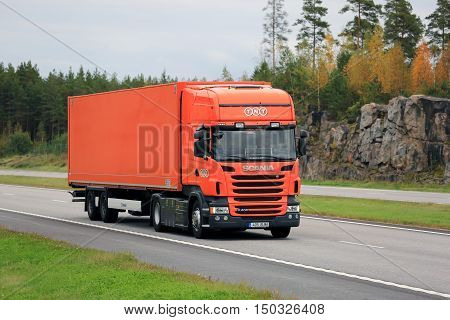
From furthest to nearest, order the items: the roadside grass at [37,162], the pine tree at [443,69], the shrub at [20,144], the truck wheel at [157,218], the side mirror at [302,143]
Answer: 1. the shrub at [20,144]
2. the roadside grass at [37,162]
3. the pine tree at [443,69]
4. the truck wheel at [157,218]
5. the side mirror at [302,143]

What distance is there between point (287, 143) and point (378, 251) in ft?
14.9

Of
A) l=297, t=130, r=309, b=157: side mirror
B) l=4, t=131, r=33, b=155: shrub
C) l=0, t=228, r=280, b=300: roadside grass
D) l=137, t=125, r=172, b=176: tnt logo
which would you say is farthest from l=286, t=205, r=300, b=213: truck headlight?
l=4, t=131, r=33, b=155: shrub

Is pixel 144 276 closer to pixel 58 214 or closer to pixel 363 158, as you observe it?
pixel 58 214

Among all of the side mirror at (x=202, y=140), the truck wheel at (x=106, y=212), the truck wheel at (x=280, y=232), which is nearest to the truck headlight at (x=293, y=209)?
the truck wheel at (x=280, y=232)

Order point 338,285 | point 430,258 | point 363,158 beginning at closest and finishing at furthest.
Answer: point 338,285
point 430,258
point 363,158

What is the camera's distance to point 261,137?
23.9m

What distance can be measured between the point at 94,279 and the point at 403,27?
89.8 meters

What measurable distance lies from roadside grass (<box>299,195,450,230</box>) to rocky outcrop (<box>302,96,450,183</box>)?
59.7ft

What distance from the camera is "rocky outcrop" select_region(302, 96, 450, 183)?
198 ft

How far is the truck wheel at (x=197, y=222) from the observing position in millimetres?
24234

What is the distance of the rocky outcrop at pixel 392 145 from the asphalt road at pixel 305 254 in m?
30.0

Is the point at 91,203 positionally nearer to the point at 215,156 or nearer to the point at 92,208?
the point at 92,208

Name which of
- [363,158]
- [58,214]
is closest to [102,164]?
[58,214]

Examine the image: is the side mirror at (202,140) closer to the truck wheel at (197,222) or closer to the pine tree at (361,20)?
the truck wheel at (197,222)
